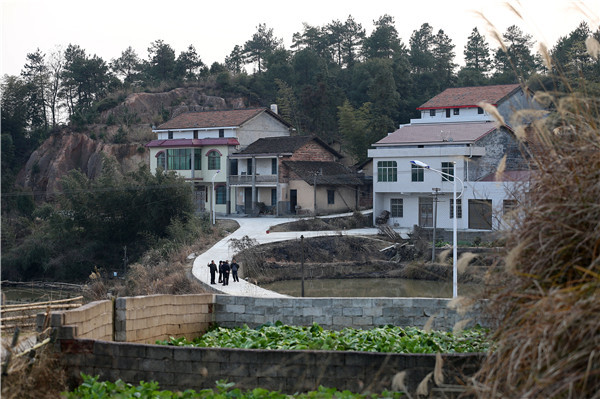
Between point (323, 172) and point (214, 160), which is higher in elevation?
point (214, 160)

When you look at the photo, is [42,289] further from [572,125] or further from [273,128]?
[572,125]

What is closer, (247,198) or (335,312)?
(335,312)

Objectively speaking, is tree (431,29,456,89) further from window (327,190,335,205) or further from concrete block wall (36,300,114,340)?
concrete block wall (36,300,114,340)

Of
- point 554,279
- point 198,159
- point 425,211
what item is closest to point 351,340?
point 554,279

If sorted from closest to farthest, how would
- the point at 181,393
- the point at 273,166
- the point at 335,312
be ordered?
the point at 181,393
the point at 335,312
the point at 273,166

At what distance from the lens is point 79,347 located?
36.5ft

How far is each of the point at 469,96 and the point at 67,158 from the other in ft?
114

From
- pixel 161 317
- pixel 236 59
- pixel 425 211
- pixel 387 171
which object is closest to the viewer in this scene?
pixel 161 317

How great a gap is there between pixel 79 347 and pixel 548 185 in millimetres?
6973

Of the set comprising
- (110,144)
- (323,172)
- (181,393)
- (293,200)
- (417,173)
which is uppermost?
(110,144)

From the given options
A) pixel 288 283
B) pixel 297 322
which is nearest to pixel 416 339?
pixel 297 322

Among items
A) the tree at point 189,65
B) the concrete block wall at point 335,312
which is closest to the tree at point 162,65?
the tree at point 189,65

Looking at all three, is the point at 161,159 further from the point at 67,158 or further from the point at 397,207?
the point at 397,207

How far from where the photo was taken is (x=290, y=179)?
5206 centimetres
